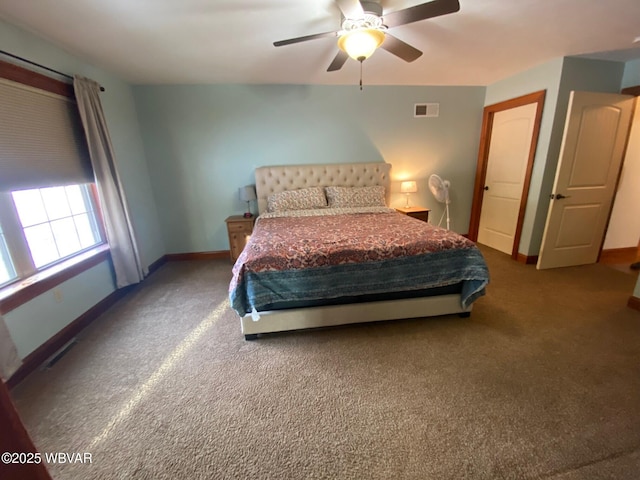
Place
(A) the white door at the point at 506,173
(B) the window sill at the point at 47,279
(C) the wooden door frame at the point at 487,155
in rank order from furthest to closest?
1. (A) the white door at the point at 506,173
2. (C) the wooden door frame at the point at 487,155
3. (B) the window sill at the point at 47,279

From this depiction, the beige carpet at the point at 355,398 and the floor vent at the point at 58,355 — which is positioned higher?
the floor vent at the point at 58,355

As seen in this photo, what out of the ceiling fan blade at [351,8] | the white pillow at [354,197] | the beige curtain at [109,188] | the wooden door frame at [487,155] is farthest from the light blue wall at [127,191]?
the wooden door frame at [487,155]

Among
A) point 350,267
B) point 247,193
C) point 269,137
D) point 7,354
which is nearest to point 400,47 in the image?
point 350,267

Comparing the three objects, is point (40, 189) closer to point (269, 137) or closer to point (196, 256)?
point (196, 256)

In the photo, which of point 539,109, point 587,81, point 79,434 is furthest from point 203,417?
point 587,81

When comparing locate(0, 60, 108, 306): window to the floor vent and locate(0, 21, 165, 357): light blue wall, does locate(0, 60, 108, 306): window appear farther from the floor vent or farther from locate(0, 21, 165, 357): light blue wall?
the floor vent

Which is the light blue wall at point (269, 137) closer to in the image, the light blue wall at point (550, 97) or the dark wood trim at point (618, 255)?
the light blue wall at point (550, 97)

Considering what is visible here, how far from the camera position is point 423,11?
1.54 metres

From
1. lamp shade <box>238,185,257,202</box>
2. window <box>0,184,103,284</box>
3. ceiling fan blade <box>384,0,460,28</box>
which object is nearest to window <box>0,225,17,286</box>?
window <box>0,184,103,284</box>

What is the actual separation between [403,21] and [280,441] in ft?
8.35

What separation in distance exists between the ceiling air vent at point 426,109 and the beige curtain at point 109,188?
12.7ft

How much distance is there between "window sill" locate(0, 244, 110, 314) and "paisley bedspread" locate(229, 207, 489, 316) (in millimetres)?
1421

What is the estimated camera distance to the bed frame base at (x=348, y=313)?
2.07 metres

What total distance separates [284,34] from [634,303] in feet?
12.8
